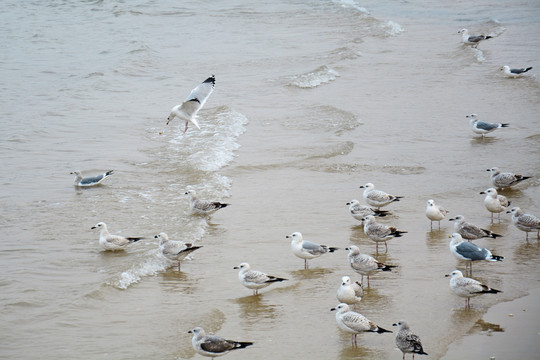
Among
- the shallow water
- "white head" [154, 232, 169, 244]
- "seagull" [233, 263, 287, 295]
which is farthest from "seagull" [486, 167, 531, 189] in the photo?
"white head" [154, 232, 169, 244]

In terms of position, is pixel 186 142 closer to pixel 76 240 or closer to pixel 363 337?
pixel 76 240

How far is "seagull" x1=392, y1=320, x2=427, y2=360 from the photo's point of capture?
24.1ft

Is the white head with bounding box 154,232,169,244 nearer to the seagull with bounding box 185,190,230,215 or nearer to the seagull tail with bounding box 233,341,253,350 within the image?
the seagull with bounding box 185,190,230,215

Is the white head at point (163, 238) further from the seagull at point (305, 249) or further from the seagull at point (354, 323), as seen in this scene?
the seagull at point (354, 323)

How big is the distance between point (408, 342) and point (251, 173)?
25.3 ft

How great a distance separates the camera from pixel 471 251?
9.67m

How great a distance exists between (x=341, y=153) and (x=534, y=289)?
6980mm

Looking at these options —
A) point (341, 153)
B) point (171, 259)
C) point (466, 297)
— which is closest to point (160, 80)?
point (341, 153)

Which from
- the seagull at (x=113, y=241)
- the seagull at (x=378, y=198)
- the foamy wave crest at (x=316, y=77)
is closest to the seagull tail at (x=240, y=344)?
the seagull at (x=113, y=241)

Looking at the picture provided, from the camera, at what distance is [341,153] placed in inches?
613

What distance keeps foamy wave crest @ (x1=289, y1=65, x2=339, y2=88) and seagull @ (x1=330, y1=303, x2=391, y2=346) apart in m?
14.6

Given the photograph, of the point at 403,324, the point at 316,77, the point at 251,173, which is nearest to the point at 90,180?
the point at 251,173

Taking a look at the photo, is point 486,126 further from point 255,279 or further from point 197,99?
point 255,279

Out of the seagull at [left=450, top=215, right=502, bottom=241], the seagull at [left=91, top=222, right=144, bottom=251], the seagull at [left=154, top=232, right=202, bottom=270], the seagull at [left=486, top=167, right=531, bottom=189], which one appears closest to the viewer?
the seagull at [left=154, top=232, right=202, bottom=270]
